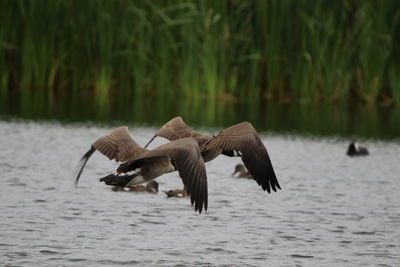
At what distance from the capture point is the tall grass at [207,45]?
75.9 ft

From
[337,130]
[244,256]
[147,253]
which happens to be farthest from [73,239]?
[337,130]

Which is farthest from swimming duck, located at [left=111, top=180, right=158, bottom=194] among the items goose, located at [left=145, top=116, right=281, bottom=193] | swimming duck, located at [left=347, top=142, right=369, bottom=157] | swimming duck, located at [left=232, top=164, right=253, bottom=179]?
swimming duck, located at [left=347, top=142, right=369, bottom=157]

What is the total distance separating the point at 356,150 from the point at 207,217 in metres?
6.63

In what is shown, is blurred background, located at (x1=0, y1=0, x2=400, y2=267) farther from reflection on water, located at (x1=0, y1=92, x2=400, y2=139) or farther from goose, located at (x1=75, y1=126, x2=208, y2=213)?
goose, located at (x1=75, y1=126, x2=208, y2=213)

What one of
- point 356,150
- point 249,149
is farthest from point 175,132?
point 356,150

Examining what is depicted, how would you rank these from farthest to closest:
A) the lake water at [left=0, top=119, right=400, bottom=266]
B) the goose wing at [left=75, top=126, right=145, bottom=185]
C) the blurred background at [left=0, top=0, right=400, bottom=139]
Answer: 1. the blurred background at [left=0, top=0, right=400, bottom=139]
2. the goose wing at [left=75, top=126, right=145, bottom=185]
3. the lake water at [left=0, top=119, right=400, bottom=266]

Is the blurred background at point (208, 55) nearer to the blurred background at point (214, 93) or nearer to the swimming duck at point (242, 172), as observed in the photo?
the blurred background at point (214, 93)

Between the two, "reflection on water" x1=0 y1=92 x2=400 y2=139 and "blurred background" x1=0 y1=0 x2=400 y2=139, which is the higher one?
"blurred background" x1=0 y1=0 x2=400 y2=139

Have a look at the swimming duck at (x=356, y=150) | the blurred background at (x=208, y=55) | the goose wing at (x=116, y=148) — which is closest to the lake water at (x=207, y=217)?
the swimming duck at (x=356, y=150)

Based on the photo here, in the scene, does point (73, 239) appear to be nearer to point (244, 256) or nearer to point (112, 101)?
point (244, 256)

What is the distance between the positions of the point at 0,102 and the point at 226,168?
8064 mm

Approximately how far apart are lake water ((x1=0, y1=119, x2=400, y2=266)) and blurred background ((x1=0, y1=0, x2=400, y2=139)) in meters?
6.07

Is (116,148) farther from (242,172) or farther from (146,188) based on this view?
(242,172)

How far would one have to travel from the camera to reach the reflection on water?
21031 millimetres
